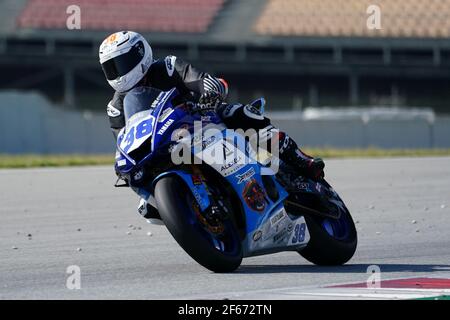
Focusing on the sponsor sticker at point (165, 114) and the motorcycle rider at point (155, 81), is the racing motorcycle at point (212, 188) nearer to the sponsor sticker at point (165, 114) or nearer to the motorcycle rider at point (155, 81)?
the sponsor sticker at point (165, 114)

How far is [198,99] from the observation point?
6.64m

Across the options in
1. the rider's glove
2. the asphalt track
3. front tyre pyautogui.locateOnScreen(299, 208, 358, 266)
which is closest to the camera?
the asphalt track

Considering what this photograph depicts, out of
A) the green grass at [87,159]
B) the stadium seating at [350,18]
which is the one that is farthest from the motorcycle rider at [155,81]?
the stadium seating at [350,18]

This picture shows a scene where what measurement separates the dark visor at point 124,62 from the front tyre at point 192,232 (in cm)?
84

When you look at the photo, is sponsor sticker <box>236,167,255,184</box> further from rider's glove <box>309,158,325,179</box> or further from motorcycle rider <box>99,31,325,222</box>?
rider's glove <box>309,158,325,179</box>

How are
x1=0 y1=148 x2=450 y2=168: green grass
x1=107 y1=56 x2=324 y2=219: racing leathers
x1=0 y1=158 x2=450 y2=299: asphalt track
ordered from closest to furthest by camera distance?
x1=0 y1=158 x2=450 y2=299: asphalt track → x1=107 y1=56 x2=324 y2=219: racing leathers → x1=0 y1=148 x2=450 y2=168: green grass

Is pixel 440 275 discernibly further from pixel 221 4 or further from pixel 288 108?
pixel 221 4

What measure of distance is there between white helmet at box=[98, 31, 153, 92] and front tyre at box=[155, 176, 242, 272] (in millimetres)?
797

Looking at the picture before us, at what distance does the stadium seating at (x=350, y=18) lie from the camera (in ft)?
113

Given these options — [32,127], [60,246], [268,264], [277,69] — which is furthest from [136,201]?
[277,69]

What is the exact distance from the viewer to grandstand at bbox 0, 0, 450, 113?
34.5 m

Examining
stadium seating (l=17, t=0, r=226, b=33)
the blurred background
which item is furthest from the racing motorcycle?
stadium seating (l=17, t=0, r=226, b=33)

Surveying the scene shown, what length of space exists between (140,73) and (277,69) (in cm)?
2865

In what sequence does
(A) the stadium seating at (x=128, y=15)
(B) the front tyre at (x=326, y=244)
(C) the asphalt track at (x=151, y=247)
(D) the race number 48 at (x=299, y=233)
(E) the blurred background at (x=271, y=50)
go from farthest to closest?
(A) the stadium seating at (x=128, y=15) < (E) the blurred background at (x=271, y=50) < (B) the front tyre at (x=326, y=244) < (D) the race number 48 at (x=299, y=233) < (C) the asphalt track at (x=151, y=247)
